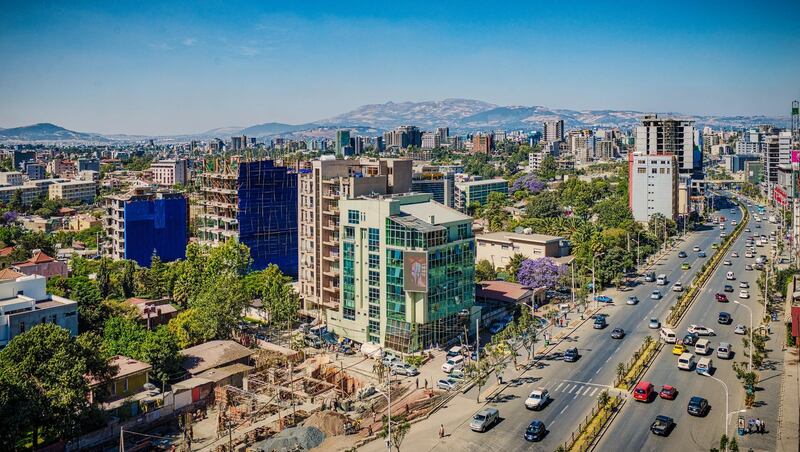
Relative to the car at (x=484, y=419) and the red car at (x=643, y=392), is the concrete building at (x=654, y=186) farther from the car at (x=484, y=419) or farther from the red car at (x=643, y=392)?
the car at (x=484, y=419)

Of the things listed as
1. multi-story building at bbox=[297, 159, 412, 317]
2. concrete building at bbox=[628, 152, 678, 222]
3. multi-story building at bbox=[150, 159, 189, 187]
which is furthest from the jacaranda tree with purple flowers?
multi-story building at bbox=[150, 159, 189, 187]

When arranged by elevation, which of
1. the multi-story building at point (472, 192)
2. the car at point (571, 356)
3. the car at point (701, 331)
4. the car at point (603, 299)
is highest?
the multi-story building at point (472, 192)

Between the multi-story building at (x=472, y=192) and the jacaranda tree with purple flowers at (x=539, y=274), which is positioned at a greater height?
the multi-story building at (x=472, y=192)

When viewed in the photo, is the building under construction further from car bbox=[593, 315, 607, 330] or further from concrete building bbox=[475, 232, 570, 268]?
car bbox=[593, 315, 607, 330]

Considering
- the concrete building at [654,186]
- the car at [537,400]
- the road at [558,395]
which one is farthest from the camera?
the concrete building at [654,186]

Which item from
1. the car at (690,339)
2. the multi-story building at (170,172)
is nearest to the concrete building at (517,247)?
the car at (690,339)

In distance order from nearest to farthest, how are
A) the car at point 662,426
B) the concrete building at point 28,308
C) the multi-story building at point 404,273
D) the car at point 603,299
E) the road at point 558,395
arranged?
the car at point 662,426 < the road at point 558,395 < the concrete building at point 28,308 < the multi-story building at point 404,273 < the car at point 603,299

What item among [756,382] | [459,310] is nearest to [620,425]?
[756,382]

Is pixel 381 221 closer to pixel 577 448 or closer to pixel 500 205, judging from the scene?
pixel 577 448
